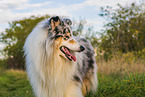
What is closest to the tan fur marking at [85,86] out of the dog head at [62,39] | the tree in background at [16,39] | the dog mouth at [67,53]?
the dog mouth at [67,53]

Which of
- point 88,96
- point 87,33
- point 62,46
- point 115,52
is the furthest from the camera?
point 87,33

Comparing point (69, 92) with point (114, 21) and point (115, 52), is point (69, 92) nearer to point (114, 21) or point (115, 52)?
point (115, 52)

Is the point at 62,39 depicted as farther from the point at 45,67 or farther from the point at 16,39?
the point at 16,39

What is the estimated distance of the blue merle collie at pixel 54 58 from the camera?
9.61 feet

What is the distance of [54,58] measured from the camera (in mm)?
3021

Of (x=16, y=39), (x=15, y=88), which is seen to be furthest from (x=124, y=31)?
(x=16, y=39)

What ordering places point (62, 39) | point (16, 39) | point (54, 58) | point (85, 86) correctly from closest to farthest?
1. point (62, 39)
2. point (54, 58)
3. point (85, 86)
4. point (16, 39)

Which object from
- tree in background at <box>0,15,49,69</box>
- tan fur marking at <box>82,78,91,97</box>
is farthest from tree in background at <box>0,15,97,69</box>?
tan fur marking at <box>82,78,91,97</box>

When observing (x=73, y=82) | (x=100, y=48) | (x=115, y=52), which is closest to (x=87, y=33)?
(x=100, y=48)

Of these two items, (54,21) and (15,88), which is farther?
(15,88)

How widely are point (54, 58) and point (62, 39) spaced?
14.3 inches

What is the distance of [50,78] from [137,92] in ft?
8.91

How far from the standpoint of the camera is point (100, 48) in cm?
1038

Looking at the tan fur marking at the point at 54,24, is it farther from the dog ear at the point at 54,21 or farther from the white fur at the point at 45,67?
the white fur at the point at 45,67
